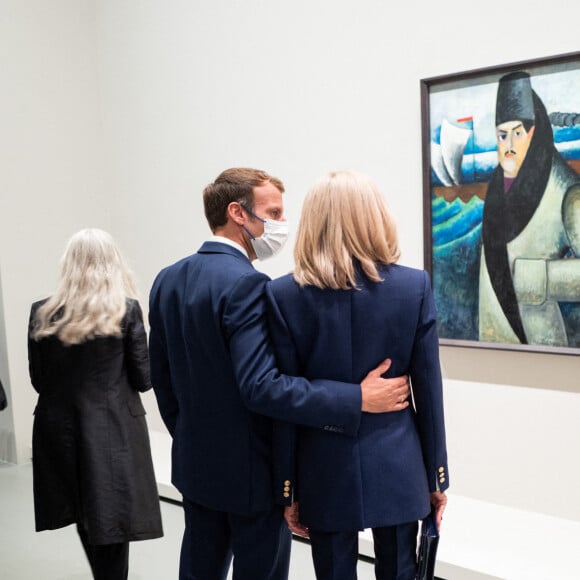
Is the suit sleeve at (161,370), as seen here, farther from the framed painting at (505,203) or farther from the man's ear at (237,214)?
the framed painting at (505,203)

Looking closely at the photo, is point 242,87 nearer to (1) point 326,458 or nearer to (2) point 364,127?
(2) point 364,127

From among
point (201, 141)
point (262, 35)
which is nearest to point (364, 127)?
point (262, 35)

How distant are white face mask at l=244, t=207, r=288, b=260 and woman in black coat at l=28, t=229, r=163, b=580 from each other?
834 mm

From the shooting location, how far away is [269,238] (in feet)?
7.12

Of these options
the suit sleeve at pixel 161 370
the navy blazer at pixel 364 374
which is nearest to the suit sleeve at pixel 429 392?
the navy blazer at pixel 364 374

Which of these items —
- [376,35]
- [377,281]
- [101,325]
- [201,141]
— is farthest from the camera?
[201,141]

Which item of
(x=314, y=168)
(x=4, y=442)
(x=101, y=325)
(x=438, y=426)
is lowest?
(x=4, y=442)

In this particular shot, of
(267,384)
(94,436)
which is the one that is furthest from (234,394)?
(94,436)

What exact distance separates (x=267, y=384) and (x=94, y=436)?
4.29 feet

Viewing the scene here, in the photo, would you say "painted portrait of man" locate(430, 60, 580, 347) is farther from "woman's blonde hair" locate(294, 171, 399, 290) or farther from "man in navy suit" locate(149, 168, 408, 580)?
"woman's blonde hair" locate(294, 171, 399, 290)

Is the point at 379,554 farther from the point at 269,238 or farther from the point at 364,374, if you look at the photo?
the point at 269,238

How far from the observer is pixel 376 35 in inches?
143

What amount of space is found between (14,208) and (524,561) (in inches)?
159

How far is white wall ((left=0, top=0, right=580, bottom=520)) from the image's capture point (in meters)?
3.29
